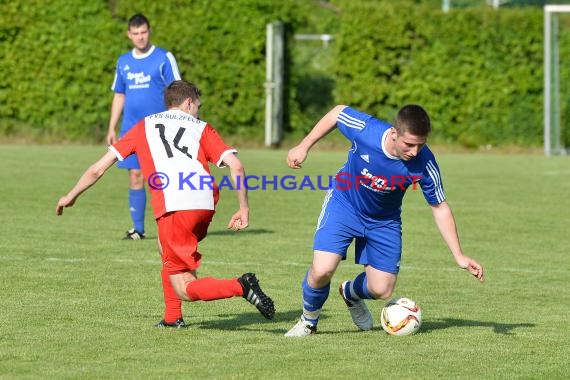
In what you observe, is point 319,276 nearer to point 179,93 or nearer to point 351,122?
point 351,122

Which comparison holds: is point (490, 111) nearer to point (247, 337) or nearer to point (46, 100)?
point (46, 100)

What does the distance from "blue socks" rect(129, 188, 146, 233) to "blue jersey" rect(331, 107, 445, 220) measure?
5.08 metres

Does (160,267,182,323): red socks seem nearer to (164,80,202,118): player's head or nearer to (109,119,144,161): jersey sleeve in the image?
(109,119,144,161): jersey sleeve

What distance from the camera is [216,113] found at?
25812 mm

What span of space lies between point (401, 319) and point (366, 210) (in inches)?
27.6

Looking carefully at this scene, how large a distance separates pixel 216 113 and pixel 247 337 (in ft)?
61.2

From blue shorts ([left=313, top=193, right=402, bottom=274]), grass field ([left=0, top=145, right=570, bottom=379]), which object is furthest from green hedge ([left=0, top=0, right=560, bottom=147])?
blue shorts ([left=313, top=193, right=402, bottom=274])

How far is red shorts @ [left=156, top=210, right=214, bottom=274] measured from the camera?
7.44 m

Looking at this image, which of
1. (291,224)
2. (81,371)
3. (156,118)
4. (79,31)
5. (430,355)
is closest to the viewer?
(81,371)

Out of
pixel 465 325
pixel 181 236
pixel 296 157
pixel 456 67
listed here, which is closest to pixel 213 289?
pixel 181 236

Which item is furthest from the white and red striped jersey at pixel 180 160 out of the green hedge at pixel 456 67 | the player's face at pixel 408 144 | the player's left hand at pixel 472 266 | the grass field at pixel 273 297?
the green hedge at pixel 456 67

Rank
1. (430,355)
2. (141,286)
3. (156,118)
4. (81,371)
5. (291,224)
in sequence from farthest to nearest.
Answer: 1. (291,224)
2. (141,286)
3. (156,118)
4. (430,355)
5. (81,371)

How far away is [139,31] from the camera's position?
12266 millimetres

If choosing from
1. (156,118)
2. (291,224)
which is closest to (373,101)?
(291,224)
